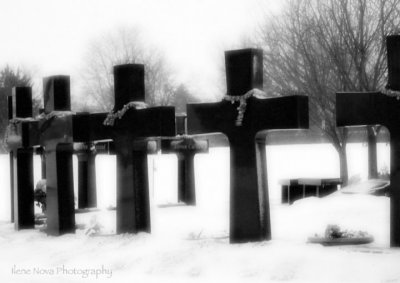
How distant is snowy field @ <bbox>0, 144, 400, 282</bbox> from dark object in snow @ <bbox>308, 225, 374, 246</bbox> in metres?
0.12

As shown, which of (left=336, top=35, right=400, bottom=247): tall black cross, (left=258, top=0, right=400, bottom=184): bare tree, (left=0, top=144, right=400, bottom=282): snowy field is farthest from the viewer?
(left=258, top=0, right=400, bottom=184): bare tree

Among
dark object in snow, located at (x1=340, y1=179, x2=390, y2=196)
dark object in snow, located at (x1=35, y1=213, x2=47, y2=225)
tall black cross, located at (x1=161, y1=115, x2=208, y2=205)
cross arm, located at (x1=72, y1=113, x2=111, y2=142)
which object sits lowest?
dark object in snow, located at (x1=35, y1=213, x2=47, y2=225)

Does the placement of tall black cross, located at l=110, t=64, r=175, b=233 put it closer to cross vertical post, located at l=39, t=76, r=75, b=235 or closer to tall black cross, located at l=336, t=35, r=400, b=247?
cross vertical post, located at l=39, t=76, r=75, b=235

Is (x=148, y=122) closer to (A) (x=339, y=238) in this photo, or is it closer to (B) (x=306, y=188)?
(A) (x=339, y=238)

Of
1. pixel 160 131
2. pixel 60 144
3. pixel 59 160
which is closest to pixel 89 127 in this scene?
pixel 60 144

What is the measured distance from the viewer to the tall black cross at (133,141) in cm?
943

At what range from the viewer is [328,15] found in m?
17.4

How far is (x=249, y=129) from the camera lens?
28.1 feet

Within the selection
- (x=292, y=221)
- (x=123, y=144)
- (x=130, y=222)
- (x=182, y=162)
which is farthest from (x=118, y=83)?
(x=182, y=162)

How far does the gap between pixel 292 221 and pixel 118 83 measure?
10.2ft

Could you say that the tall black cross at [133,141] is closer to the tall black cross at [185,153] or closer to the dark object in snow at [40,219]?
the dark object in snow at [40,219]

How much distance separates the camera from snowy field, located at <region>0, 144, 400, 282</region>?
6.86 meters

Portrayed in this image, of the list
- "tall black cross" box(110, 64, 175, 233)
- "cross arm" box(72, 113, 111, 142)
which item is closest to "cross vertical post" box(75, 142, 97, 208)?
"cross arm" box(72, 113, 111, 142)

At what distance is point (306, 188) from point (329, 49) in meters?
3.80
